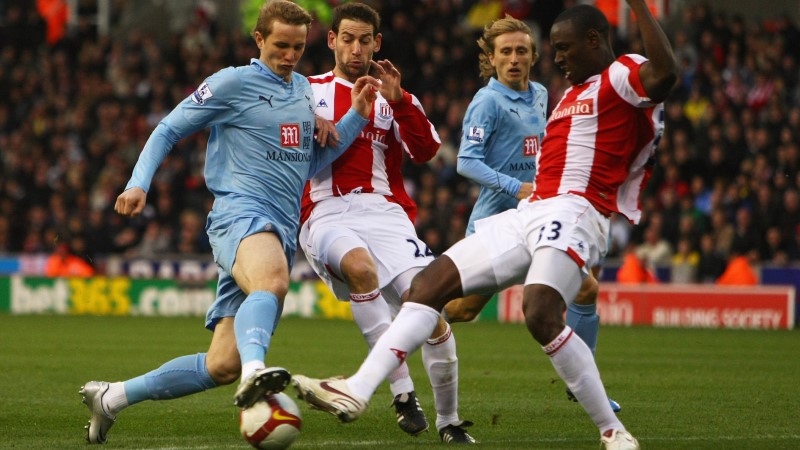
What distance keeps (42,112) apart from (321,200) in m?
20.0

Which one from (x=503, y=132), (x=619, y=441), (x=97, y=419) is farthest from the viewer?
(x=503, y=132)

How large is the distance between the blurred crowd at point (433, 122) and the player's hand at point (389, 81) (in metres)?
8.95

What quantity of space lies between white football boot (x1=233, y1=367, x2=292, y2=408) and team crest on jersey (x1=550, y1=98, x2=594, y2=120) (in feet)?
6.32

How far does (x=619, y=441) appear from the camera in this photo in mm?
6051

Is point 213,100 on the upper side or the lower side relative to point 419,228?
upper

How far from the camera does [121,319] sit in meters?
20.2

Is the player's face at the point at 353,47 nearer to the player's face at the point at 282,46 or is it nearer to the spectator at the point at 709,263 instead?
the player's face at the point at 282,46

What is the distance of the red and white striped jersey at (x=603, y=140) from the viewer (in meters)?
6.41

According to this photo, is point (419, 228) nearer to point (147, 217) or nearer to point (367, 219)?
point (147, 217)

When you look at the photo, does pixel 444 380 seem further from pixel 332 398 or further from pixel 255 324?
pixel 332 398

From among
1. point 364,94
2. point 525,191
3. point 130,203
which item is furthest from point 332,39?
point 130,203

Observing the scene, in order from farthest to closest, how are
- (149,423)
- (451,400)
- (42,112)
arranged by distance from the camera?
(42,112) < (149,423) < (451,400)

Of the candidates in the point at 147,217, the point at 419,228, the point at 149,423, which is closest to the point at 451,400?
the point at 149,423

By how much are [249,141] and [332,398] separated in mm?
1764
